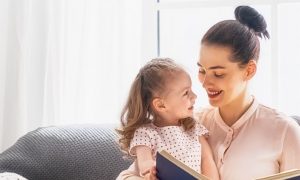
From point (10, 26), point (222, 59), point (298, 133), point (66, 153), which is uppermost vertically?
point (10, 26)

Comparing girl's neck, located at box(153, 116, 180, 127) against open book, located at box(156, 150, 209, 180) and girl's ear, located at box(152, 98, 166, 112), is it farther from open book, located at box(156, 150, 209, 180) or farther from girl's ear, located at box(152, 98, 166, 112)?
open book, located at box(156, 150, 209, 180)

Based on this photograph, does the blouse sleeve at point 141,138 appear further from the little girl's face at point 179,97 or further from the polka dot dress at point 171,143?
the little girl's face at point 179,97

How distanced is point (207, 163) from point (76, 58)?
1.12m

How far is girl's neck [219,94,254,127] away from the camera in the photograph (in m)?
1.64

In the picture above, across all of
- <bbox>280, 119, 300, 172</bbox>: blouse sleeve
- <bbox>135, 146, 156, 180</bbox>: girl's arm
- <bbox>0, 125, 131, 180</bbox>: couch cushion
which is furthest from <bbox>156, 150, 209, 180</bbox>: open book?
<bbox>0, 125, 131, 180</bbox>: couch cushion

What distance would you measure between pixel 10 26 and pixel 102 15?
1.61ft

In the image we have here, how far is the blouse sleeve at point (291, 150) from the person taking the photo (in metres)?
1.47

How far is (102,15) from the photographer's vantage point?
95.2 inches

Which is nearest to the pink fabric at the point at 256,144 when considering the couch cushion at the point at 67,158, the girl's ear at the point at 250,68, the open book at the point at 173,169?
the girl's ear at the point at 250,68

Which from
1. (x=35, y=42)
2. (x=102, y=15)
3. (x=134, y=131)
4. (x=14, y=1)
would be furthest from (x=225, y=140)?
(x=14, y=1)

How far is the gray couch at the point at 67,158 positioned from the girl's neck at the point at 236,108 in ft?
1.55

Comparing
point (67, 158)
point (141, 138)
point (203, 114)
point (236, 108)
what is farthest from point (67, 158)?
point (236, 108)

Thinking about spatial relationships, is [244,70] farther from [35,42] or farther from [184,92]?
[35,42]

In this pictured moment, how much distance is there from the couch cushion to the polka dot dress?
33 centimetres
